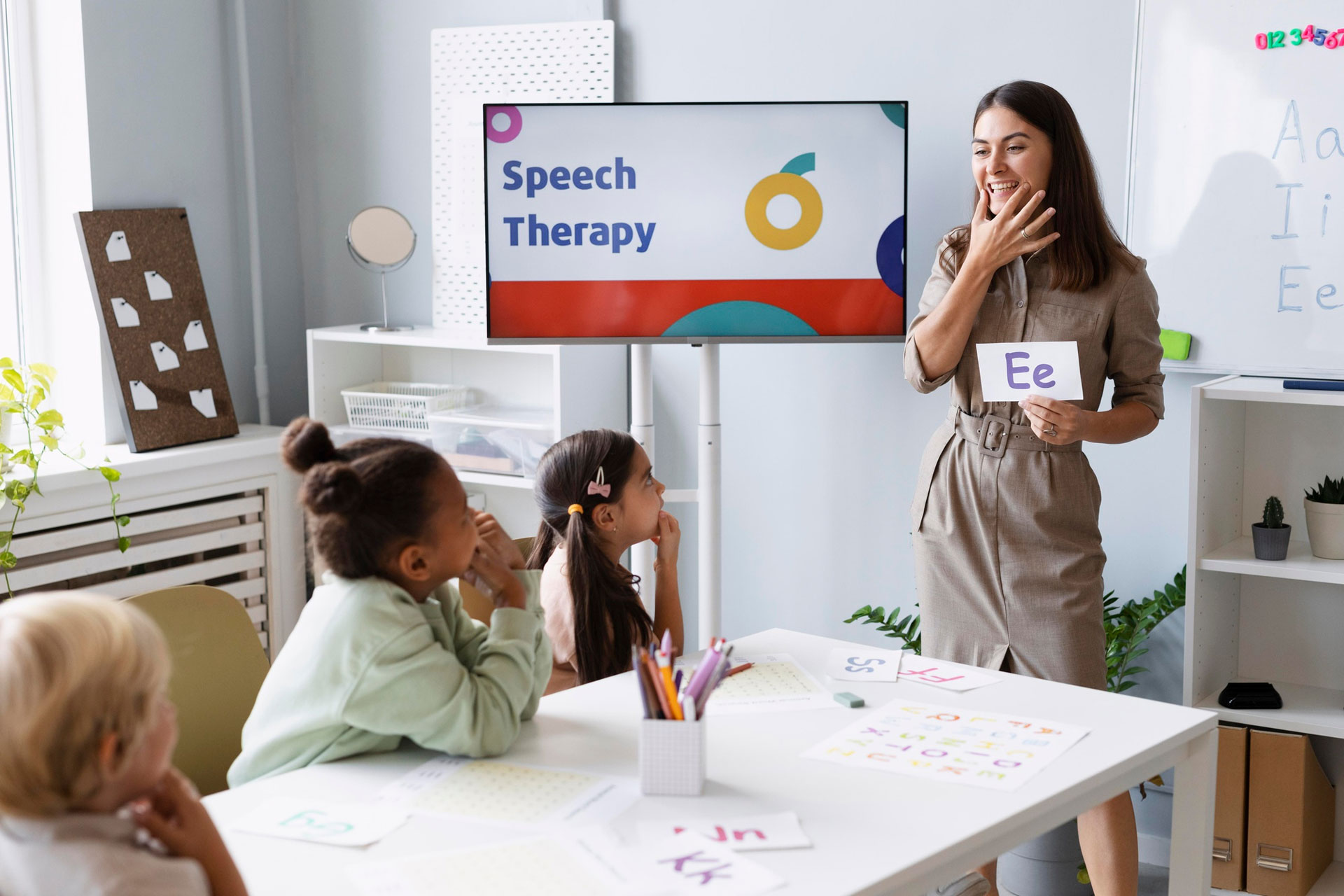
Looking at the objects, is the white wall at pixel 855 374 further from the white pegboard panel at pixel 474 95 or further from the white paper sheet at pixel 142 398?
the white paper sheet at pixel 142 398

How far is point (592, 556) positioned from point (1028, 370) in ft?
2.44

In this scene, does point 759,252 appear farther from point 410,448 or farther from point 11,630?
point 11,630

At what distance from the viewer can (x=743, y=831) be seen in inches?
48.9

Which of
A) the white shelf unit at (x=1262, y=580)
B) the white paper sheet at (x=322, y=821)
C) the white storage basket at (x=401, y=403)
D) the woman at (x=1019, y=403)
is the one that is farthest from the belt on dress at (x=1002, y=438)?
the white storage basket at (x=401, y=403)

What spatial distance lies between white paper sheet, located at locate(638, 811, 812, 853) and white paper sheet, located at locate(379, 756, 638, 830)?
6 cm

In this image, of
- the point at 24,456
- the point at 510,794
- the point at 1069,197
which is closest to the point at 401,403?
the point at 24,456

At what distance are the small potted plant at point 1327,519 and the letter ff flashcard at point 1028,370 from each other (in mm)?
619

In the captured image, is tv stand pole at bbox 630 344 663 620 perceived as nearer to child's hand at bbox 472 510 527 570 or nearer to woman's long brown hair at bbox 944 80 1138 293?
woman's long brown hair at bbox 944 80 1138 293

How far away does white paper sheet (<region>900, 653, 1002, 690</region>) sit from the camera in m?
1.69

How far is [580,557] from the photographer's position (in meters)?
1.97

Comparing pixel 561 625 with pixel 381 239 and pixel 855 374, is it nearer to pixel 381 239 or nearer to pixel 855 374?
pixel 855 374

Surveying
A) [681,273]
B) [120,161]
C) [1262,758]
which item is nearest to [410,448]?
[681,273]

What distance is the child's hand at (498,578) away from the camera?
5.26 ft

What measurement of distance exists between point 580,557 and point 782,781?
0.68m
